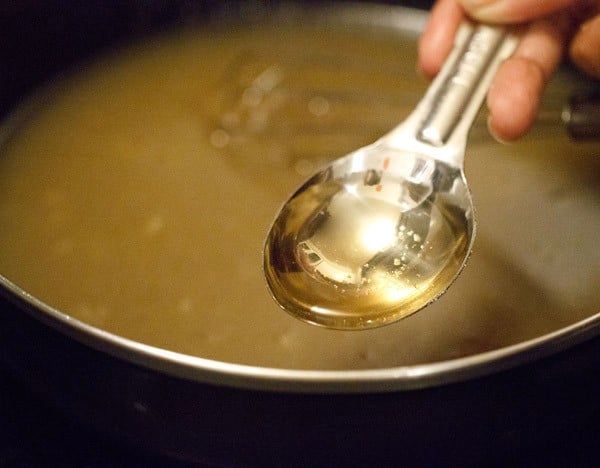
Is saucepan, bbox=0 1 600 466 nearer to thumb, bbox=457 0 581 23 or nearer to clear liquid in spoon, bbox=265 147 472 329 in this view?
clear liquid in spoon, bbox=265 147 472 329

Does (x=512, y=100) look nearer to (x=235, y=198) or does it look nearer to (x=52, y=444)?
(x=235, y=198)

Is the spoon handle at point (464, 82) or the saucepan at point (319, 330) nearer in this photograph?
the saucepan at point (319, 330)

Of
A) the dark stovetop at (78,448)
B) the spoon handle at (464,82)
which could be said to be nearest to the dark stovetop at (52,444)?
the dark stovetop at (78,448)

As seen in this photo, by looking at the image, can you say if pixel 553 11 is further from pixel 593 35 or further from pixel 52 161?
pixel 52 161

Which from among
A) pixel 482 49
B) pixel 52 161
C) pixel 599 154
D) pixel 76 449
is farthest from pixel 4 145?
pixel 599 154

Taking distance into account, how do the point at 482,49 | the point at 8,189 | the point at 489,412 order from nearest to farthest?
the point at 489,412, the point at 482,49, the point at 8,189

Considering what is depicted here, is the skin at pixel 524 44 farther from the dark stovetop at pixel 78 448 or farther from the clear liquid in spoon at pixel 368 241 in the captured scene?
the dark stovetop at pixel 78 448

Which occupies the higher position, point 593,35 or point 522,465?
point 593,35
